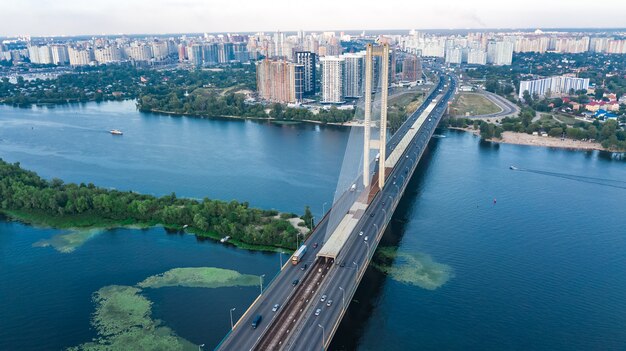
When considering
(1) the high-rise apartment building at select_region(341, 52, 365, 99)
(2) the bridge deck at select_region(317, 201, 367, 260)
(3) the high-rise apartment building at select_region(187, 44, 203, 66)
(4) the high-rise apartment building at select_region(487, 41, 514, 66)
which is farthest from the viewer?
(3) the high-rise apartment building at select_region(187, 44, 203, 66)

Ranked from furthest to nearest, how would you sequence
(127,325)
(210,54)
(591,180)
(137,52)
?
(137,52) < (210,54) < (591,180) < (127,325)

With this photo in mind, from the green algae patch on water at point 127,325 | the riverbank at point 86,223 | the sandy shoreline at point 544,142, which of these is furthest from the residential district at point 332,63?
the green algae patch on water at point 127,325

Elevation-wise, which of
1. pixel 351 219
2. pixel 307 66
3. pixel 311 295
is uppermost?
pixel 307 66

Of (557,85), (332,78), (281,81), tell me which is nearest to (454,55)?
(557,85)

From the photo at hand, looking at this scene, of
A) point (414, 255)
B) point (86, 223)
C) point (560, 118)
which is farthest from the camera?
point (560, 118)

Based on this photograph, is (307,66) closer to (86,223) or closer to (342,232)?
(86,223)

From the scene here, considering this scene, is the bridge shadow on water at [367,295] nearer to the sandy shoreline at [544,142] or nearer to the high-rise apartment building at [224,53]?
the sandy shoreline at [544,142]

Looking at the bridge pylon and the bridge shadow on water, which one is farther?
the bridge pylon

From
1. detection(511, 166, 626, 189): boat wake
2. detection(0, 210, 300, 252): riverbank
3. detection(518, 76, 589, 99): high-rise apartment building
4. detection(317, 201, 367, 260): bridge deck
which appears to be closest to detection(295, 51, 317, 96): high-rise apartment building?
detection(518, 76, 589, 99): high-rise apartment building

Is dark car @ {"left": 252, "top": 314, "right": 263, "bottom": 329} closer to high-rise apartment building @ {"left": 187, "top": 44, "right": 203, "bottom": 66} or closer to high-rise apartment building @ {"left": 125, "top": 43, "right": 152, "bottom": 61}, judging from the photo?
high-rise apartment building @ {"left": 187, "top": 44, "right": 203, "bottom": 66}
